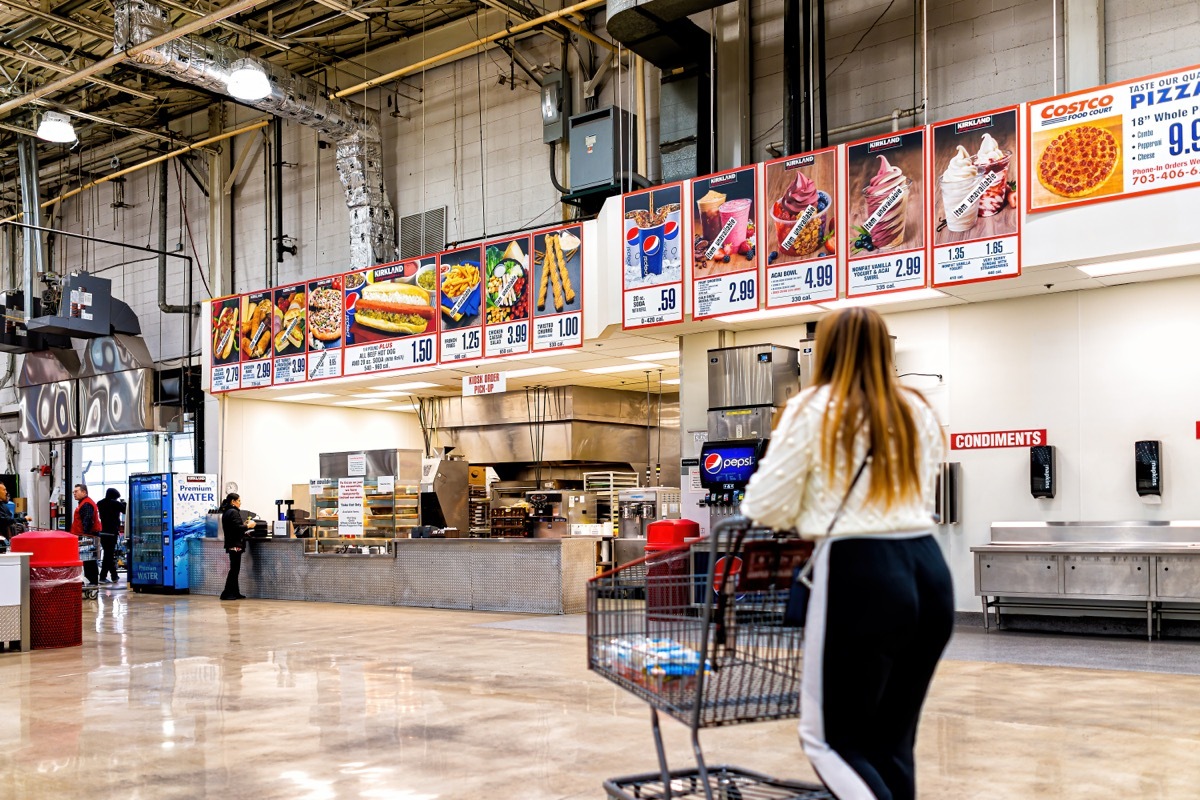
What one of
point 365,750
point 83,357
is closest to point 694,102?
point 365,750

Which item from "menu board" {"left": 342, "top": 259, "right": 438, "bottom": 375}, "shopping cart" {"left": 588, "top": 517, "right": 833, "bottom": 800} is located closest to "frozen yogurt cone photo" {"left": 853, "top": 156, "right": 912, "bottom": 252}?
"menu board" {"left": 342, "top": 259, "right": 438, "bottom": 375}

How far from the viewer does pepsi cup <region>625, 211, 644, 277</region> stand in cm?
1092

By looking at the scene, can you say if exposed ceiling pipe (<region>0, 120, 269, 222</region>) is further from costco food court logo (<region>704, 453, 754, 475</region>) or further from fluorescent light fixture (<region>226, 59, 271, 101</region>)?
costco food court logo (<region>704, 453, 754, 475</region>)

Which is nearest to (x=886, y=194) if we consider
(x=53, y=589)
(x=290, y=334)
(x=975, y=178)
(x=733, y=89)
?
(x=975, y=178)

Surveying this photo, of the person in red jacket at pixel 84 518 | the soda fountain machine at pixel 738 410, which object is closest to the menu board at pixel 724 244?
the soda fountain machine at pixel 738 410

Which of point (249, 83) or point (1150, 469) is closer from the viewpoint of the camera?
point (1150, 469)

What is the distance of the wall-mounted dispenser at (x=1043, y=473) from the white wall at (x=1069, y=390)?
144mm

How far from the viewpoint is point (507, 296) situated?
12266 millimetres

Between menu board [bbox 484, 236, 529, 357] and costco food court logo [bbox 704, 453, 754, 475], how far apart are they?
Result: 2.71 meters

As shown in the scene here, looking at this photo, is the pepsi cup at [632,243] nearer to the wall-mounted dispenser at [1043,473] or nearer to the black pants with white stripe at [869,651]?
the wall-mounted dispenser at [1043,473]

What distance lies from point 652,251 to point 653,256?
5 cm

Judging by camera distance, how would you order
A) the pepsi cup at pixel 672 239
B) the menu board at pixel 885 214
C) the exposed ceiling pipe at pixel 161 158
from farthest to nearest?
the exposed ceiling pipe at pixel 161 158 < the pepsi cup at pixel 672 239 < the menu board at pixel 885 214

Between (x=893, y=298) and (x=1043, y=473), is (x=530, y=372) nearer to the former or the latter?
(x=893, y=298)

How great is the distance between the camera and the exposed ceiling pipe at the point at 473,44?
12852 millimetres
